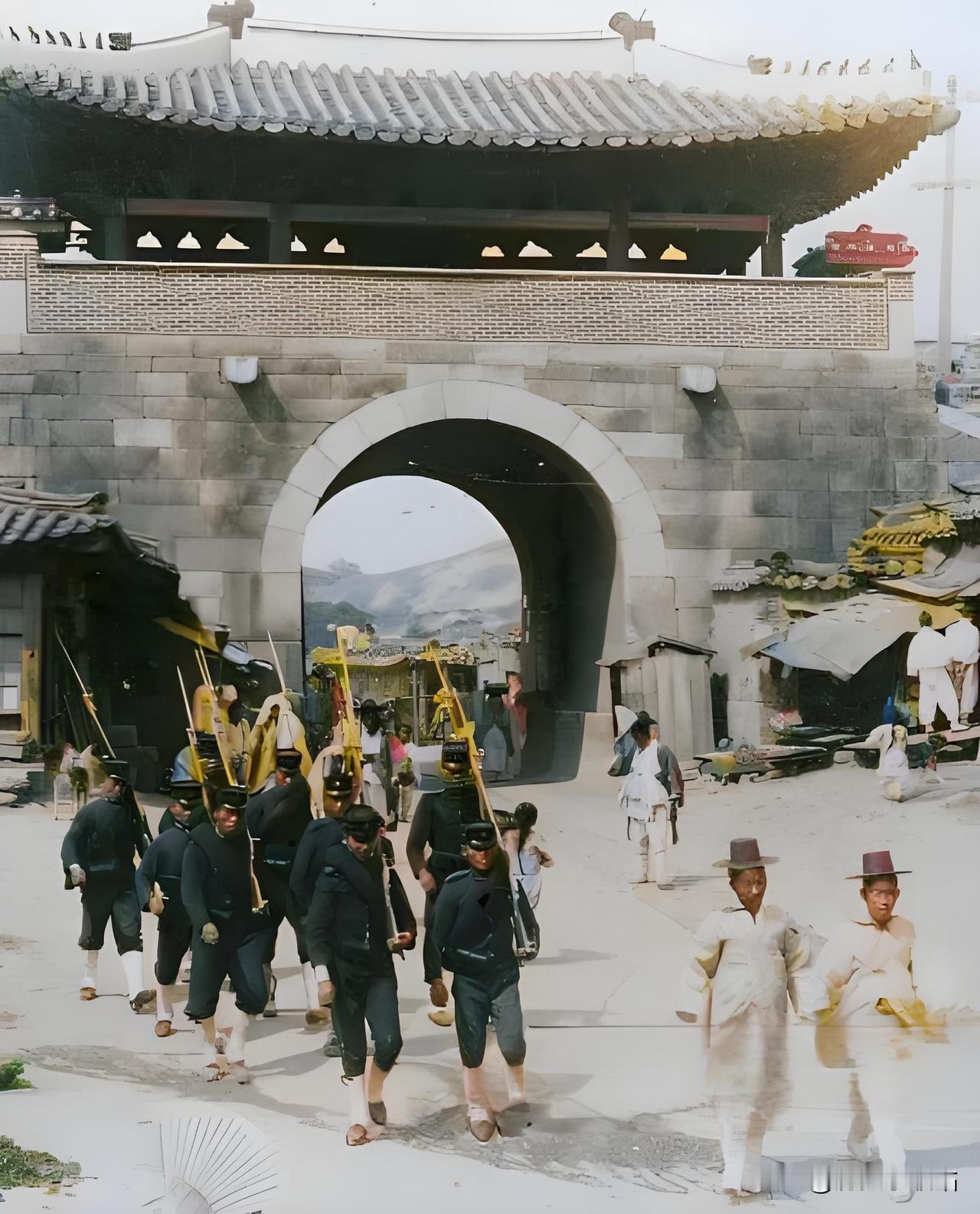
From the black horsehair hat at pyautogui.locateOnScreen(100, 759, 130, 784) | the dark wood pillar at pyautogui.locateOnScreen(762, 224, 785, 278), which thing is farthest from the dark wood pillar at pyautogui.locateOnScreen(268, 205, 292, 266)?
the black horsehair hat at pyautogui.locateOnScreen(100, 759, 130, 784)

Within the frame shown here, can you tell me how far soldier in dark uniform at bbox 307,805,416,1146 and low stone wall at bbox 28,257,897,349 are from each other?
4.59 m

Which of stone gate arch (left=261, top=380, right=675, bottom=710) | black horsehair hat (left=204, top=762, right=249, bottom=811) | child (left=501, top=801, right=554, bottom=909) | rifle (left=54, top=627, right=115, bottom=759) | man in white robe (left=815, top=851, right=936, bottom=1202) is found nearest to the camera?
man in white robe (left=815, top=851, right=936, bottom=1202)

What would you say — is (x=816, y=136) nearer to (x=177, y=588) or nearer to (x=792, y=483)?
(x=792, y=483)

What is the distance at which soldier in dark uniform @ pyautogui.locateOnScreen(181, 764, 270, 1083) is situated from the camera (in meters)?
6.74

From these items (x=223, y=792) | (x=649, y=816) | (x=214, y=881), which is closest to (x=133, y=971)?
(x=214, y=881)

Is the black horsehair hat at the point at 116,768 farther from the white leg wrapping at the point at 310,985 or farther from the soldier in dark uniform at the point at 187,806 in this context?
the white leg wrapping at the point at 310,985

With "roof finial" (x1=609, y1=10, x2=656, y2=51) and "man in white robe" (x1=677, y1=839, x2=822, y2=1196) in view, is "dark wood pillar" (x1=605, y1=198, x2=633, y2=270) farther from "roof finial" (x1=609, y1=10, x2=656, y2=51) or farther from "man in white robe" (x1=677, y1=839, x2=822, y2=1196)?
"man in white robe" (x1=677, y1=839, x2=822, y2=1196)

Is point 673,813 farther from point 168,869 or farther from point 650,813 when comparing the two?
point 168,869

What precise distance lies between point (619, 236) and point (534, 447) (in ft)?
6.00

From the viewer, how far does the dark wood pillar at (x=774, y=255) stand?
11.1 m

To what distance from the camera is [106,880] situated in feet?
24.3

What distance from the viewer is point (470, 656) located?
55.2 feet

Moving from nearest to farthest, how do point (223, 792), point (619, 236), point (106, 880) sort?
point (223, 792)
point (106, 880)
point (619, 236)

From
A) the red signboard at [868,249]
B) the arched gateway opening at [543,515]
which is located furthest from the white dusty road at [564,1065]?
the red signboard at [868,249]
